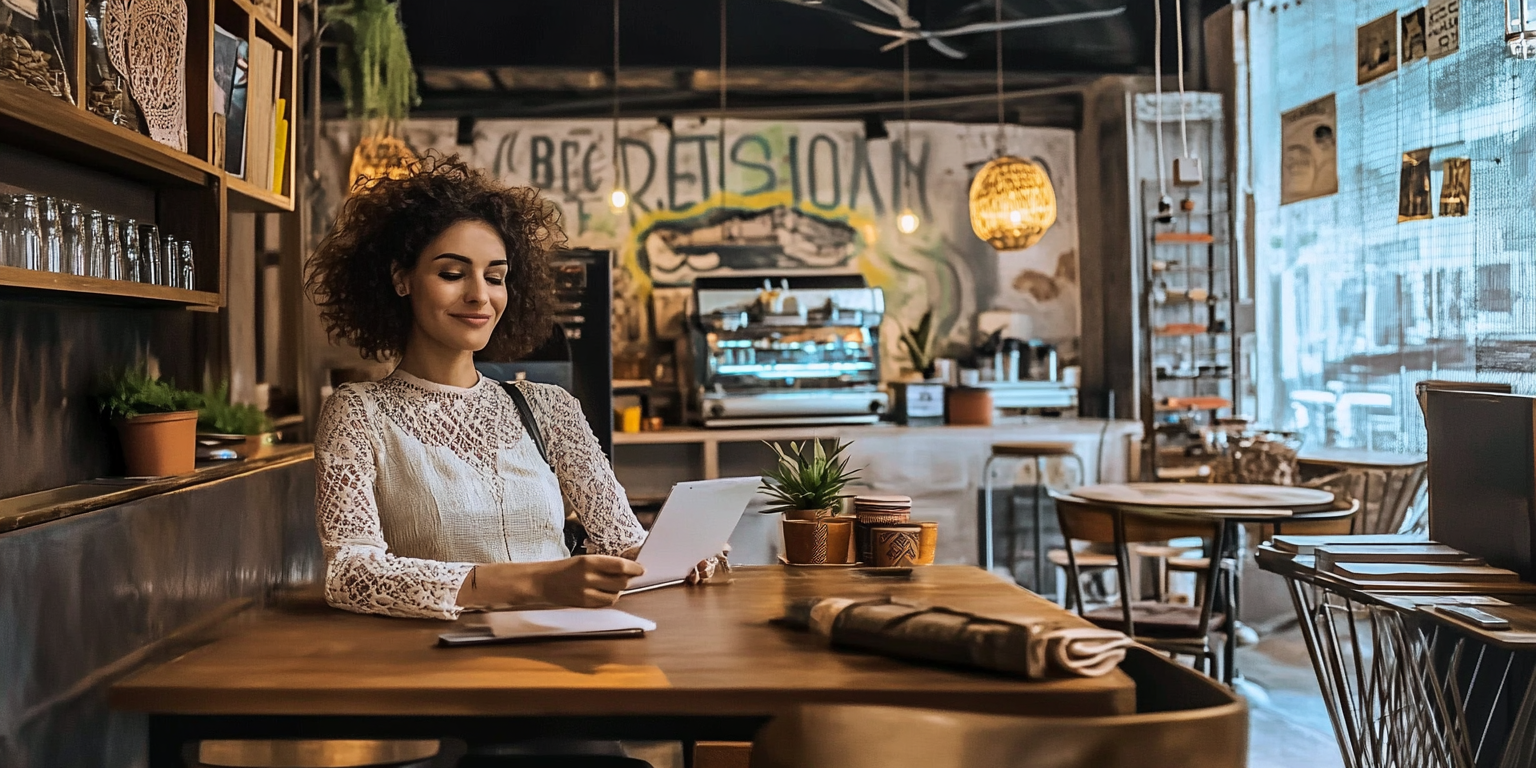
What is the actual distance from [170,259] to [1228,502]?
12.2ft

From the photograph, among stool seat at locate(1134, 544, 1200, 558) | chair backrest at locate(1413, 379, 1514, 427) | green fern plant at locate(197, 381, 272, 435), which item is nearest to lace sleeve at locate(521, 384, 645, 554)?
green fern plant at locate(197, 381, 272, 435)

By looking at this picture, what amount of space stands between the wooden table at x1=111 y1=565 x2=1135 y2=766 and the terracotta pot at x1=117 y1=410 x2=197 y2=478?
716 millimetres

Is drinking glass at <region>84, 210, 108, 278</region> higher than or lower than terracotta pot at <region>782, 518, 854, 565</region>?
higher

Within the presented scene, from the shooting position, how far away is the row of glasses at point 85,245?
2027 millimetres

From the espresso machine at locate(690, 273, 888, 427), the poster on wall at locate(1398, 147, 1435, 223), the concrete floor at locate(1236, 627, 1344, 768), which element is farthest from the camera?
the espresso machine at locate(690, 273, 888, 427)

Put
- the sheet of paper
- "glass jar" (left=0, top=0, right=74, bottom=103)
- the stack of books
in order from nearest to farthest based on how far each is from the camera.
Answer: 1. the sheet of paper
2. "glass jar" (left=0, top=0, right=74, bottom=103)
3. the stack of books

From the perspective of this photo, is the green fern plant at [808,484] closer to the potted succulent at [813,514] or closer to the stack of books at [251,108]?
the potted succulent at [813,514]

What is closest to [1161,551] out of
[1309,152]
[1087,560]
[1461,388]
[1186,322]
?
[1087,560]

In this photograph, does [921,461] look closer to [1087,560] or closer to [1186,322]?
[1087,560]

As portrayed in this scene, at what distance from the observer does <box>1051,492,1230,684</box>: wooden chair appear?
427cm

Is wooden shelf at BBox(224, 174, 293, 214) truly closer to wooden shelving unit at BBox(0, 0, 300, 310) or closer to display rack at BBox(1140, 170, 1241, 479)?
wooden shelving unit at BBox(0, 0, 300, 310)

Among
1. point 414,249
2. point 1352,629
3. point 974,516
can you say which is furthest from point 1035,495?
point 414,249

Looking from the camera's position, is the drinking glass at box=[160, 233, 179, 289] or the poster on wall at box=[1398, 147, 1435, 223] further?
the poster on wall at box=[1398, 147, 1435, 223]

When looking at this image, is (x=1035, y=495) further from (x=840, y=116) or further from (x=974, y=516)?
(x=840, y=116)
